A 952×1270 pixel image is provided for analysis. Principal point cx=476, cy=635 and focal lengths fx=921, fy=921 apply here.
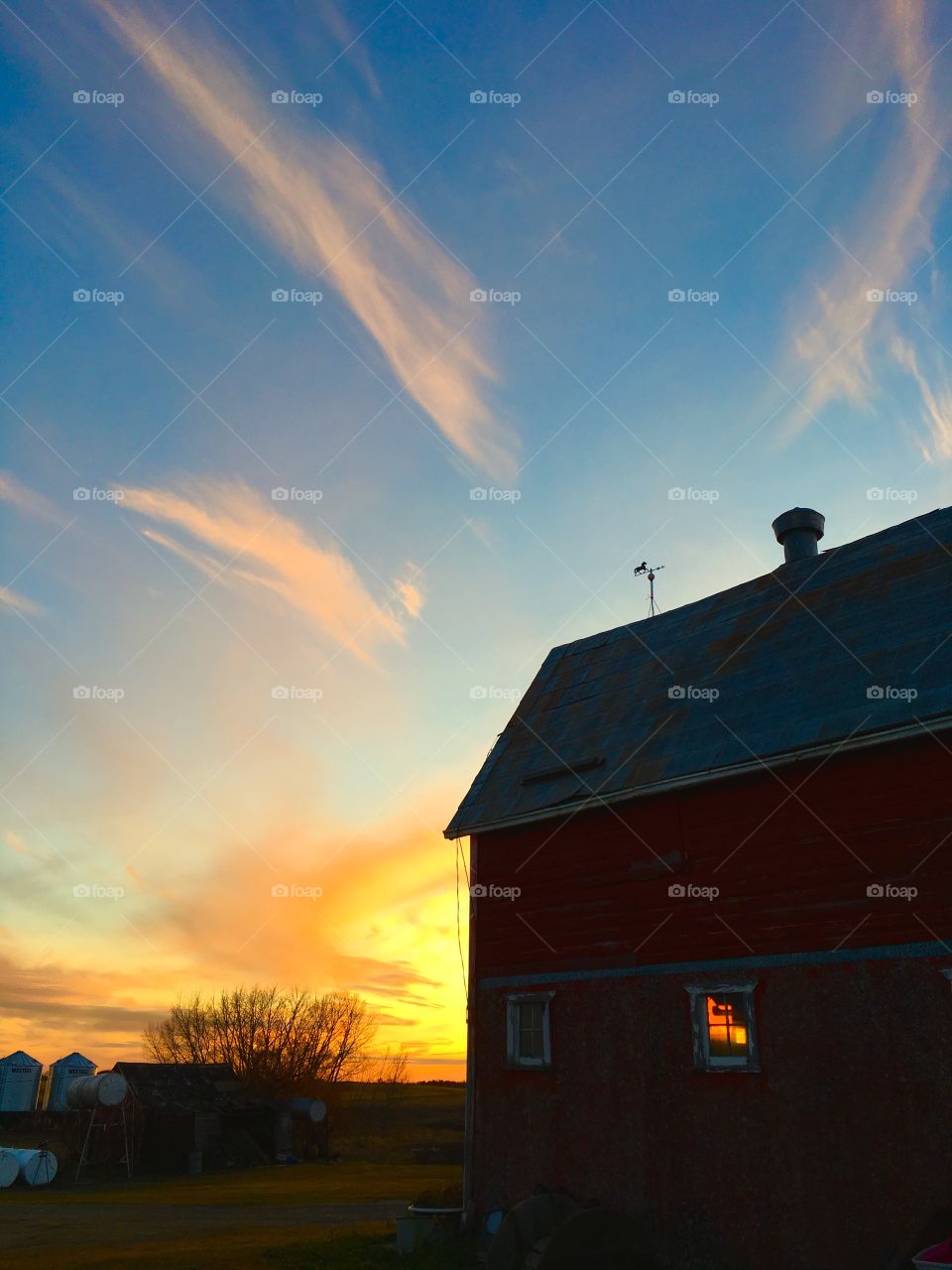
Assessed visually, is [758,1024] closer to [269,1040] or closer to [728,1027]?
[728,1027]

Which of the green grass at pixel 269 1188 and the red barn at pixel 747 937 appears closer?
the red barn at pixel 747 937

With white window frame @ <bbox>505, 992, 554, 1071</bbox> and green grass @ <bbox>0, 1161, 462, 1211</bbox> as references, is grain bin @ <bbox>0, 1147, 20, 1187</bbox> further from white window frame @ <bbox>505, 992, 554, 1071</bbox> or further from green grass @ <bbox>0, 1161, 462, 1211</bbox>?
white window frame @ <bbox>505, 992, 554, 1071</bbox>

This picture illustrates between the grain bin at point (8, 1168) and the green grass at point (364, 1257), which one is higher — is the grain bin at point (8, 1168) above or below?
below

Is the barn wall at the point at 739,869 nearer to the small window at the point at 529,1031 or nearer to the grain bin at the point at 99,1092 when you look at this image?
the small window at the point at 529,1031

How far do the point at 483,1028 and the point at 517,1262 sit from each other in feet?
13.1

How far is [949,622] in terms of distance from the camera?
1280 centimetres

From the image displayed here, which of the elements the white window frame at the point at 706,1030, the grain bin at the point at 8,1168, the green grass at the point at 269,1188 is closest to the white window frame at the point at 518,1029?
the white window frame at the point at 706,1030

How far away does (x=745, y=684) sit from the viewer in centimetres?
1487

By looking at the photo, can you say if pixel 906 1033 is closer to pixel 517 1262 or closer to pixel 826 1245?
pixel 826 1245

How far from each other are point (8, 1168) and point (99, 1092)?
4.17 meters

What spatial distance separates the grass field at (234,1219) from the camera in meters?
14.2

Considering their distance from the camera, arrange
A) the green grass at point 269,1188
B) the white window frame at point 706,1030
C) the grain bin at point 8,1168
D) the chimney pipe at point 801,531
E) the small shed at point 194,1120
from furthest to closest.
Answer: the small shed at point 194,1120
the grain bin at point 8,1168
the green grass at point 269,1188
the chimney pipe at point 801,531
the white window frame at point 706,1030

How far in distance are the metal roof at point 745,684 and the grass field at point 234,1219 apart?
22.8 ft

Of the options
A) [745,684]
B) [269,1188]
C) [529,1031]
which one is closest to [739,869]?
[745,684]
